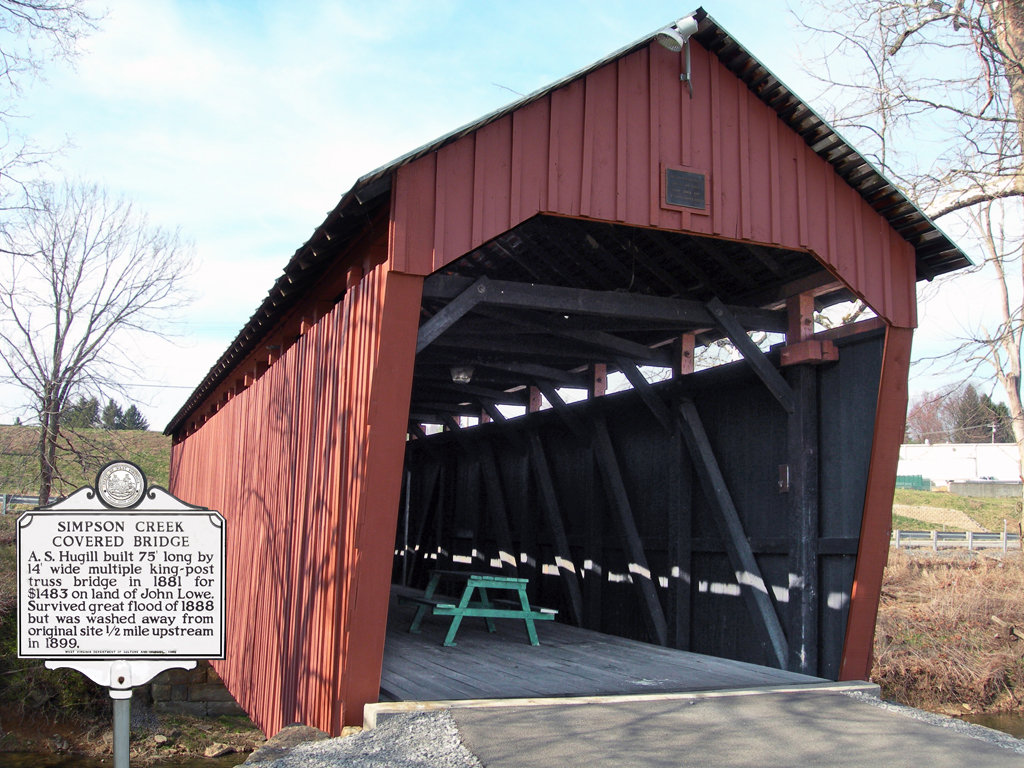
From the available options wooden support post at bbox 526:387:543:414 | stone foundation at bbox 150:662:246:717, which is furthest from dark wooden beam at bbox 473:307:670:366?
stone foundation at bbox 150:662:246:717

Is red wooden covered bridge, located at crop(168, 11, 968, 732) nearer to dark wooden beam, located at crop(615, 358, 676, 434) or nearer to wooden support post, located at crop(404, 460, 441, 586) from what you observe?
dark wooden beam, located at crop(615, 358, 676, 434)

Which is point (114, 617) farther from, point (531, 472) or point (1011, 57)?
point (1011, 57)

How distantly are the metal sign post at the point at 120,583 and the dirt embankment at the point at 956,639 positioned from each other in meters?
11.1

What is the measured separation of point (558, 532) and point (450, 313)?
180 inches

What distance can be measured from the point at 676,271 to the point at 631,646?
121 inches

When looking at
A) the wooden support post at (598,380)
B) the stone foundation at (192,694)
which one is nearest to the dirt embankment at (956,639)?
the wooden support post at (598,380)

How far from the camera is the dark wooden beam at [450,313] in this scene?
575 cm

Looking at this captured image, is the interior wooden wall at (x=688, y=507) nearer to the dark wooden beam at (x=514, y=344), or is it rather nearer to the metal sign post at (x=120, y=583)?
the dark wooden beam at (x=514, y=344)

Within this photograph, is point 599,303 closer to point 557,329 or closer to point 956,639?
point 557,329

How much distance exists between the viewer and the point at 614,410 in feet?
30.3

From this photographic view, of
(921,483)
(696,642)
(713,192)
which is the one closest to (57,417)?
(696,642)

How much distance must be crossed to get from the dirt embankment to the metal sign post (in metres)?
11.1

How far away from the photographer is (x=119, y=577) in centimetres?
291

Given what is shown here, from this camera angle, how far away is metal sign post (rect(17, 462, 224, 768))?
287cm
